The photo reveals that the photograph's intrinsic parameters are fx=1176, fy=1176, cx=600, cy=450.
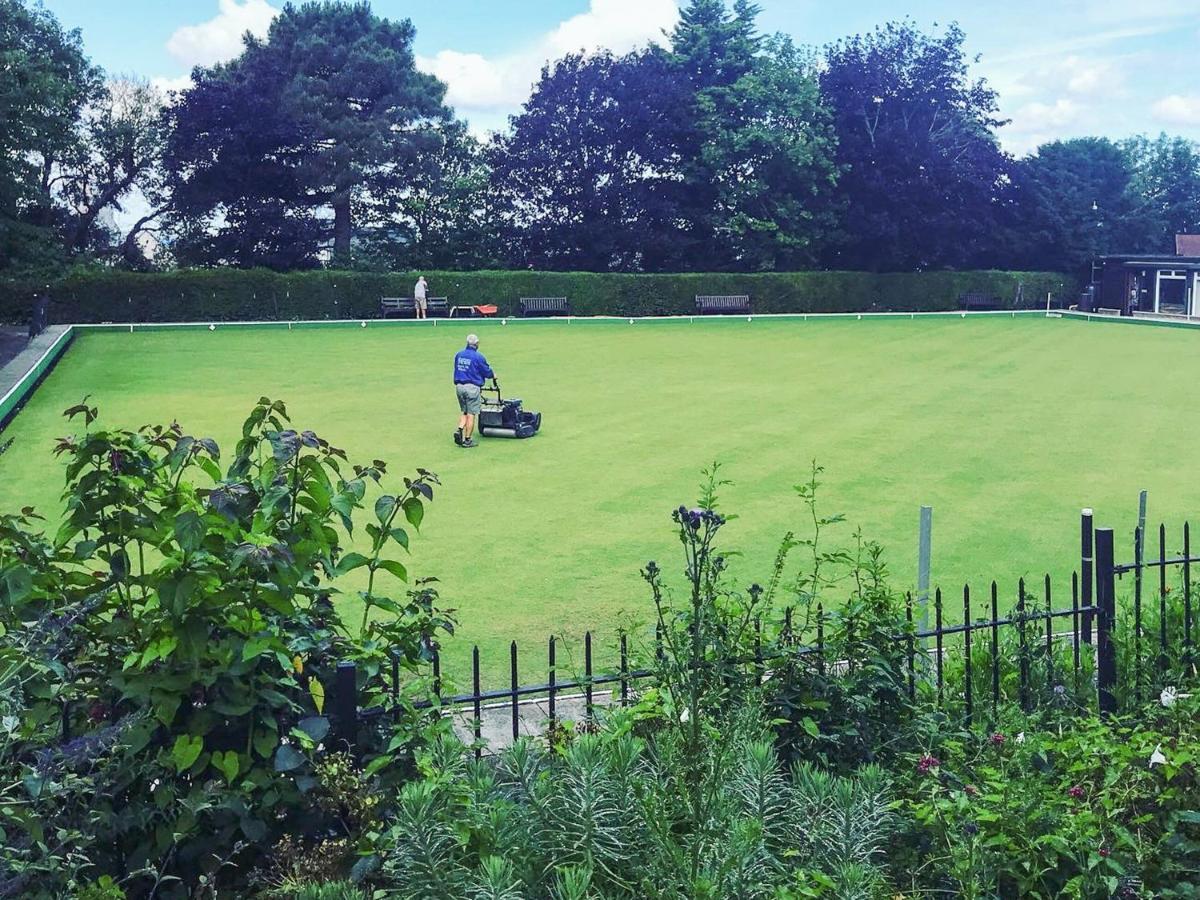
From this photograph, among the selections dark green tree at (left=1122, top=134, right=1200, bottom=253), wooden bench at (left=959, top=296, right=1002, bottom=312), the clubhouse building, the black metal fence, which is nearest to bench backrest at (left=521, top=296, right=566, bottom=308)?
wooden bench at (left=959, top=296, right=1002, bottom=312)

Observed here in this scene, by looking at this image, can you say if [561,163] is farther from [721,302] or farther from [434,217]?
[721,302]

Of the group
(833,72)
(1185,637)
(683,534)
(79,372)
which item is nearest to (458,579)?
(1185,637)

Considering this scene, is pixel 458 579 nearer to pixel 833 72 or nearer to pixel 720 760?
pixel 720 760

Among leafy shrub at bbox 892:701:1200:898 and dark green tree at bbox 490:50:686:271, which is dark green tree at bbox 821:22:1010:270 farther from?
leafy shrub at bbox 892:701:1200:898

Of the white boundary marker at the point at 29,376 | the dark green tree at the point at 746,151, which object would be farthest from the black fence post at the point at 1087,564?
the dark green tree at the point at 746,151

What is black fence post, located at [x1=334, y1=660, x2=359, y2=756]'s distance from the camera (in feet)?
13.2

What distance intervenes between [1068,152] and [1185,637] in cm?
6751

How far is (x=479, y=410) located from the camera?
16094 millimetres

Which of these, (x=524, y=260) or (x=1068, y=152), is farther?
(x=1068, y=152)

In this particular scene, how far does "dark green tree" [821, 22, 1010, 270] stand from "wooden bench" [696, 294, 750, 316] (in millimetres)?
10641

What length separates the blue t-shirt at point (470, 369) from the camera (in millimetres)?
15766

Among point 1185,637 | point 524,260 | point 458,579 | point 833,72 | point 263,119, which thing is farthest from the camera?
point 833,72

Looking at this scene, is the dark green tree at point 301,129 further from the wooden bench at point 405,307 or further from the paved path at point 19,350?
the paved path at point 19,350

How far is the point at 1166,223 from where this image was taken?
70.0 meters
